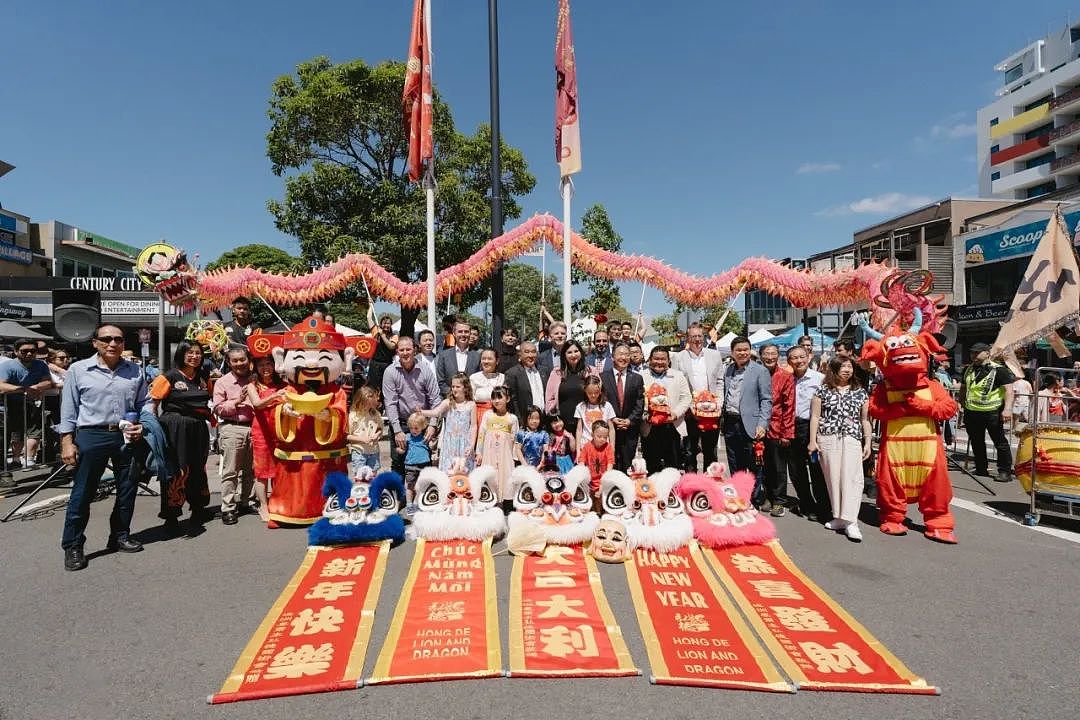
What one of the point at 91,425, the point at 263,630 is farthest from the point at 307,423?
the point at 263,630

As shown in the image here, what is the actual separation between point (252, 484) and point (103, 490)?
2.23 metres

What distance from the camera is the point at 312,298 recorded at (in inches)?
367

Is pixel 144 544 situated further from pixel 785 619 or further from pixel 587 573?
pixel 785 619

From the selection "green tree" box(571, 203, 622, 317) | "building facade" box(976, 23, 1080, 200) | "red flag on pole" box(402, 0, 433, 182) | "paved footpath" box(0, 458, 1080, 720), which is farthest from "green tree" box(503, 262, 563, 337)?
"paved footpath" box(0, 458, 1080, 720)

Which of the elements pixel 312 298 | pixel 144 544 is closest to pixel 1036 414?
pixel 144 544

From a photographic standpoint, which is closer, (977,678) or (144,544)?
(977,678)

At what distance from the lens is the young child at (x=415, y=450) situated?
18.1ft

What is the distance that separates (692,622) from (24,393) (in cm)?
817

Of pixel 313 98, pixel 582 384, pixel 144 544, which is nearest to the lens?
pixel 144 544

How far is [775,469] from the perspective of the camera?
575 centimetres

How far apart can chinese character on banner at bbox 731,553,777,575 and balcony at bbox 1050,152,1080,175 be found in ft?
121

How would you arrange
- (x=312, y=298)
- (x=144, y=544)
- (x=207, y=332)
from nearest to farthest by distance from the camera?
1. (x=144, y=544)
2. (x=207, y=332)
3. (x=312, y=298)

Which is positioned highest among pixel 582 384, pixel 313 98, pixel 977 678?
pixel 313 98

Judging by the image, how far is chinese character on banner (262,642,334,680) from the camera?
110 inches
